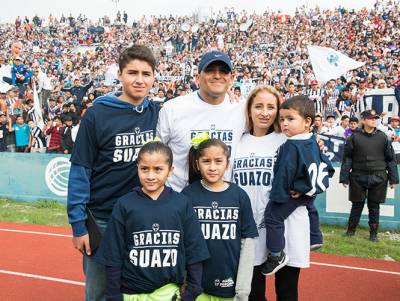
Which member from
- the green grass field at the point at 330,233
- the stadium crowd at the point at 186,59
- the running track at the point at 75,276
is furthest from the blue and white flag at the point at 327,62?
the running track at the point at 75,276

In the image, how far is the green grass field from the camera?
22.9ft

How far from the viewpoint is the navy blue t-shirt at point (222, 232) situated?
297 centimetres

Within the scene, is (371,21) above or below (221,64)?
above

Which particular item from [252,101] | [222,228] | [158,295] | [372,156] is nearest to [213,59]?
[252,101]

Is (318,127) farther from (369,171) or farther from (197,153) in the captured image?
(197,153)

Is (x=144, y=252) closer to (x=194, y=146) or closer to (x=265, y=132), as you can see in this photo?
(x=194, y=146)

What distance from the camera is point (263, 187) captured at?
3242 millimetres

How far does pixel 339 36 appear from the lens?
24203mm

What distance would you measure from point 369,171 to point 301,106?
5089 mm

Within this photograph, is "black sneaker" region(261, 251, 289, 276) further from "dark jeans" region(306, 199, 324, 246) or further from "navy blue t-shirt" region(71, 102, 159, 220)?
"navy blue t-shirt" region(71, 102, 159, 220)

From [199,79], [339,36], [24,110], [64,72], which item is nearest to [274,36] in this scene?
[339,36]

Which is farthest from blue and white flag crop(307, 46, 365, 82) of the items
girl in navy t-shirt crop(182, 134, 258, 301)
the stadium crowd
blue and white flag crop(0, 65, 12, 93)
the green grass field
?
girl in navy t-shirt crop(182, 134, 258, 301)

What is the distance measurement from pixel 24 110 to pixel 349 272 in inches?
471

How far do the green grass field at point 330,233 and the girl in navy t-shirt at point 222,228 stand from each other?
4.35m
